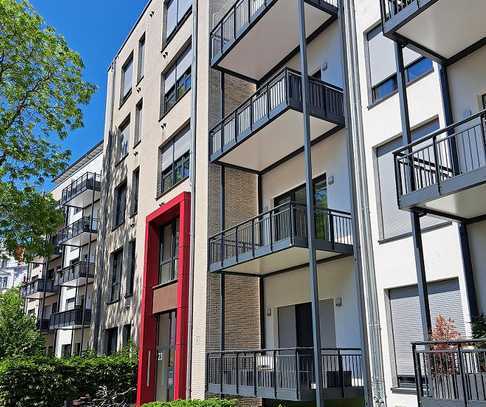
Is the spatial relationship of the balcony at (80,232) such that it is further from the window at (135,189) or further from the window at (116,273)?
the window at (135,189)

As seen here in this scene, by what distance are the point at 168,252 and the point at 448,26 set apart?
505 inches

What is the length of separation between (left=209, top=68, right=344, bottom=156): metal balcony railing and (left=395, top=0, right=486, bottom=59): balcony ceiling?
129 inches

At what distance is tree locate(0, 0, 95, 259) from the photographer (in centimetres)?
1969

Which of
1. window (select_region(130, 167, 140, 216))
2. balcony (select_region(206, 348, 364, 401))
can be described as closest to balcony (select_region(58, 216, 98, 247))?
window (select_region(130, 167, 140, 216))

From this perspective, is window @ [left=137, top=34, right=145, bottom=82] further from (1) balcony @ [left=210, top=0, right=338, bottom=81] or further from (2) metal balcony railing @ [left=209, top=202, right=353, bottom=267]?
(2) metal balcony railing @ [left=209, top=202, right=353, bottom=267]

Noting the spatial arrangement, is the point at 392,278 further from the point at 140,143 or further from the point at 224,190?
the point at 140,143

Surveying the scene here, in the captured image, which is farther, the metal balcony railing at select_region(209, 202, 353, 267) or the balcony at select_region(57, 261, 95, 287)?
the balcony at select_region(57, 261, 95, 287)

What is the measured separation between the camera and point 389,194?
11352 millimetres

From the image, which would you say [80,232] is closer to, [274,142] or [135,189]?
[135,189]

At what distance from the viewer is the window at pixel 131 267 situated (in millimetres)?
22156

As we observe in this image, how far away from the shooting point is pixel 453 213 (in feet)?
29.9

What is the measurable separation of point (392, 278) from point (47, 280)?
107 ft

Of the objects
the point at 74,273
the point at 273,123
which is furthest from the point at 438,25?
the point at 74,273

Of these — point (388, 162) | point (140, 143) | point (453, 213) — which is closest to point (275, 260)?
point (388, 162)
